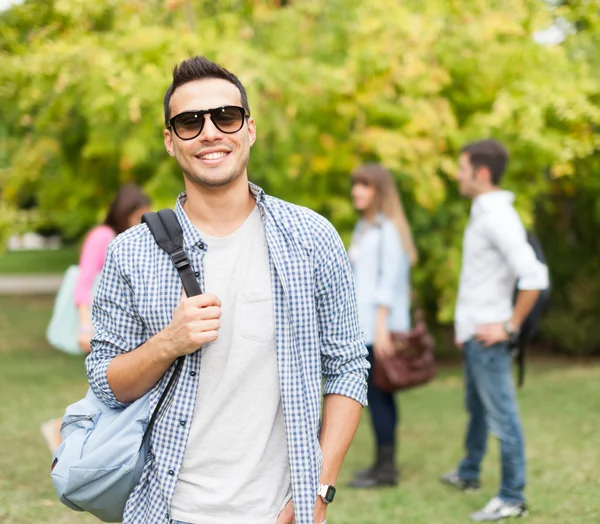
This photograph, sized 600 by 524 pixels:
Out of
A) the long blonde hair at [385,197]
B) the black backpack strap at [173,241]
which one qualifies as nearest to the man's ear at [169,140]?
the black backpack strap at [173,241]

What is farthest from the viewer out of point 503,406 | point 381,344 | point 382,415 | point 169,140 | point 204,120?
point 382,415

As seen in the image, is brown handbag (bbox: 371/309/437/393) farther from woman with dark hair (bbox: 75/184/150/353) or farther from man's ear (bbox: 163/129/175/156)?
man's ear (bbox: 163/129/175/156)

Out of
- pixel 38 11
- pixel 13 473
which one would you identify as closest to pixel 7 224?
pixel 38 11

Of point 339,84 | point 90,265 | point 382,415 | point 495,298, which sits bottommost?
point 382,415

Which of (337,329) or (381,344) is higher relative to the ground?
(337,329)

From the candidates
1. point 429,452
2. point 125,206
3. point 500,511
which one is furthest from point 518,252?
point 429,452

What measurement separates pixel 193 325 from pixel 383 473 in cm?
446

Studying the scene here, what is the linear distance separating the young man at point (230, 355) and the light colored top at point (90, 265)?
10.1 feet

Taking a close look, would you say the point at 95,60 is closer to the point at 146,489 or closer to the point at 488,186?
the point at 488,186

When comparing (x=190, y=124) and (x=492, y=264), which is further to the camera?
(x=492, y=264)

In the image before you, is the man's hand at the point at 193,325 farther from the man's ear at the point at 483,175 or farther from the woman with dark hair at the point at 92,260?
the man's ear at the point at 483,175

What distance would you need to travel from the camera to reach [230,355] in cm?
224

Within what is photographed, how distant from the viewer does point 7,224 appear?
39.1 ft

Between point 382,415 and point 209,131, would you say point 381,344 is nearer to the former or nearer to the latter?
point 382,415
